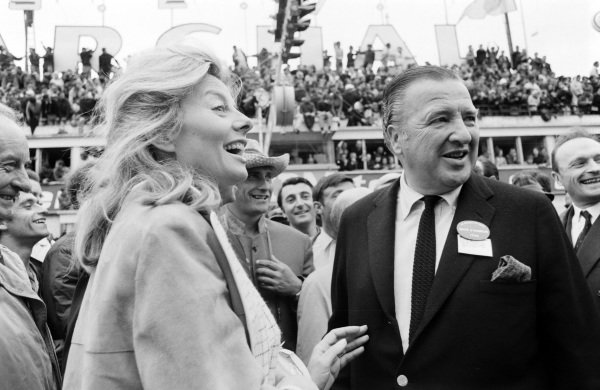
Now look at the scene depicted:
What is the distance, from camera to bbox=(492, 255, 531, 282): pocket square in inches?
83.0

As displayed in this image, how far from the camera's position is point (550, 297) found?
215cm

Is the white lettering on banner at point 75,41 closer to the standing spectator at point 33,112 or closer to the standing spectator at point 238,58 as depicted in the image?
the standing spectator at point 33,112

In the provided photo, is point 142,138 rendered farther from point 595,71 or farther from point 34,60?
point 595,71

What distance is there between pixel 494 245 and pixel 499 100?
28.8m

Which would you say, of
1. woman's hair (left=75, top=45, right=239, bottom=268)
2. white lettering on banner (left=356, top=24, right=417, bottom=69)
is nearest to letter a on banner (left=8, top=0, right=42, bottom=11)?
white lettering on banner (left=356, top=24, right=417, bottom=69)

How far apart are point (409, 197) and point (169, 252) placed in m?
1.52

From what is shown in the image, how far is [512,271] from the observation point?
6.91ft

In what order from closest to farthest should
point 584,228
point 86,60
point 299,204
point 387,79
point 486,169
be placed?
point 584,228
point 486,169
point 299,204
point 387,79
point 86,60

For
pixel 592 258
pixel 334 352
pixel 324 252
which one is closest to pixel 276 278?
pixel 324 252

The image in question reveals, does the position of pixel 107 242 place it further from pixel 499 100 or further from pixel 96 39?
pixel 96 39

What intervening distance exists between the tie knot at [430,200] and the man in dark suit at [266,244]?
121 centimetres

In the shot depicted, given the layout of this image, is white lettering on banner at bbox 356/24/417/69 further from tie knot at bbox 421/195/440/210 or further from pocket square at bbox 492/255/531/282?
pocket square at bbox 492/255/531/282

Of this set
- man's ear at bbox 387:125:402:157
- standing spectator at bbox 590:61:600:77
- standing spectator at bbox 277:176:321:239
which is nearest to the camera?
man's ear at bbox 387:125:402:157

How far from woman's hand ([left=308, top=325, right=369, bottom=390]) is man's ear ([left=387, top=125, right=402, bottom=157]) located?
90 centimetres
